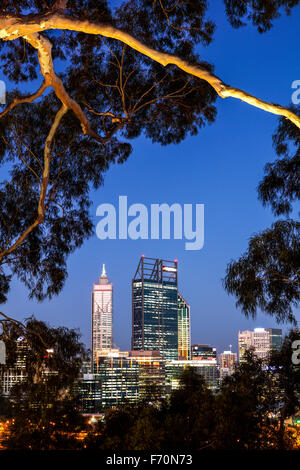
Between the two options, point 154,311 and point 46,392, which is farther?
point 154,311

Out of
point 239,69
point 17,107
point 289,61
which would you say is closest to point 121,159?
point 17,107

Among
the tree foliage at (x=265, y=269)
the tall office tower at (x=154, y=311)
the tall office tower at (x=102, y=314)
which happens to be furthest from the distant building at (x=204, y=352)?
the tree foliage at (x=265, y=269)

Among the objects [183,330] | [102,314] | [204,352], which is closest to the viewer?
[204,352]

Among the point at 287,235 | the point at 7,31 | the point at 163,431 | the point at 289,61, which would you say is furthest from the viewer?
the point at 289,61

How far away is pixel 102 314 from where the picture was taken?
A: 385 feet

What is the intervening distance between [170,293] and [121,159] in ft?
273

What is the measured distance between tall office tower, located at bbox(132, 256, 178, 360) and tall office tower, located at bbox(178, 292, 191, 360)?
1.16 meters

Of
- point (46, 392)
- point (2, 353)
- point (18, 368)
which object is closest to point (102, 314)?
point (18, 368)

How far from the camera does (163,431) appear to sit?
162 inches

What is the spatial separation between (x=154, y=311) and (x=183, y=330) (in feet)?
24.2

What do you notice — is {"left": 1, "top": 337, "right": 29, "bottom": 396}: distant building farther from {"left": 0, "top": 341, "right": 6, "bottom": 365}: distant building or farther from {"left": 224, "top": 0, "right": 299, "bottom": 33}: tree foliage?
{"left": 224, "top": 0, "right": 299, "bottom": 33}: tree foliage

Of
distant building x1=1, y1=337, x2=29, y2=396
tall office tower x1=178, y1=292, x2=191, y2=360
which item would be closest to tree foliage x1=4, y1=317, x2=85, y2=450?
distant building x1=1, y1=337, x2=29, y2=396

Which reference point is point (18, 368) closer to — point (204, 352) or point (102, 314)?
point (204, 352)
